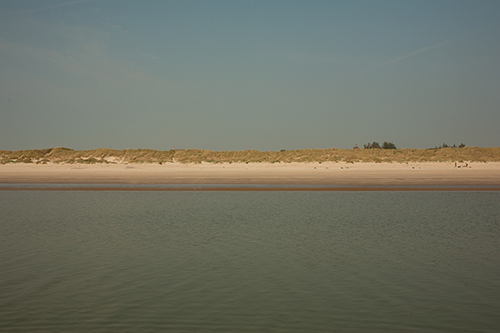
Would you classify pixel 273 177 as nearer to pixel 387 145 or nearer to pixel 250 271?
pixel 250 271

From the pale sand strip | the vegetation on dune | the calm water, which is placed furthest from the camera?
the vegetation on dune

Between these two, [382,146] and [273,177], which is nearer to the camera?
[273,177]

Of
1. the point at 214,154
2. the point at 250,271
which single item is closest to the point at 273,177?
the point at 250,271

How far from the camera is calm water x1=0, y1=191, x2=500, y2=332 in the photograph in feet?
22.4

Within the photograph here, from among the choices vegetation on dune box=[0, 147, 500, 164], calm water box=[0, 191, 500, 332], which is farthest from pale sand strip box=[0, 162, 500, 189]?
vegetation on dune box=[0, 147, 500, 164]

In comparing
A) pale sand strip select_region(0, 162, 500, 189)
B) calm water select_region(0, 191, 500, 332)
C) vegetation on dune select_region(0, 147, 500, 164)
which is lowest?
calm water select_region(0, 191, 500, 332)

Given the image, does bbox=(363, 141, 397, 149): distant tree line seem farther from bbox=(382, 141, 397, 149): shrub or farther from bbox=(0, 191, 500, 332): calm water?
bbox=(0, 191, 500, 332): calm water

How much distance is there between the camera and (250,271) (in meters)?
9.58

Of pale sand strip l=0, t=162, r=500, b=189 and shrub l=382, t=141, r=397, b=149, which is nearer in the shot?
pale sand strip l=0, t=162, r=500, b=189

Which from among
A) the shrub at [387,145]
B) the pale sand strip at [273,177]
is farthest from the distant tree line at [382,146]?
the pale sand strip at [273,177]

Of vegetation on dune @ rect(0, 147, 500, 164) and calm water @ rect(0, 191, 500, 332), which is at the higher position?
vegetation on dune @ rect(0, 147, 500, 164)

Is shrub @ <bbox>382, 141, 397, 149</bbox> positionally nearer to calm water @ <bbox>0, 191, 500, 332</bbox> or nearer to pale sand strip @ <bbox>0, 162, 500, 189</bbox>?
pale sand strip @ <bbox>0, 162, 500, 189</bbox>

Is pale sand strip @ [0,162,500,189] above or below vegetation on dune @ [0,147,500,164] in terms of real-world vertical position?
below

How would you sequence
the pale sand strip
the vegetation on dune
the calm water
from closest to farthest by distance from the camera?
the calm water, the pale sand strip, the vegetation on dune
